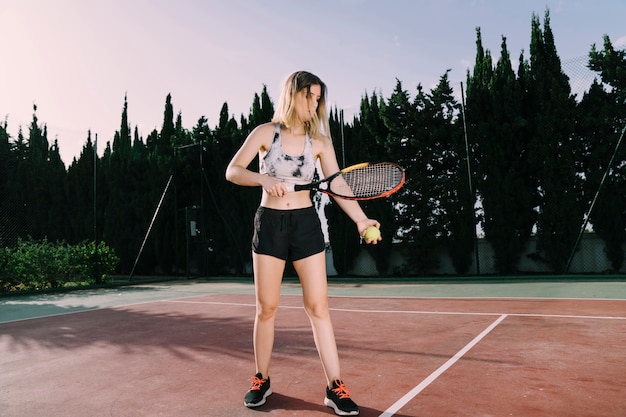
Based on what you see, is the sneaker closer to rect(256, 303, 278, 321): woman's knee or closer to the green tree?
rect(256, 303, 278, 321): woman's knee

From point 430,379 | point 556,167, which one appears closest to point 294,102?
point 430,379

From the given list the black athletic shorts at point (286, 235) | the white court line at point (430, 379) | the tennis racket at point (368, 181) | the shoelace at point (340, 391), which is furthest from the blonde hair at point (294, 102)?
the white court line at point (430, 379)

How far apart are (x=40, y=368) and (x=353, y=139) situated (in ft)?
35.8

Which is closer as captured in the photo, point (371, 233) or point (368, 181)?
point (371, 233)

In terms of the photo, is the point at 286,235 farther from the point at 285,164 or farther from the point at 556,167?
the point at 556,167

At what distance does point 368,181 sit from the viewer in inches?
126

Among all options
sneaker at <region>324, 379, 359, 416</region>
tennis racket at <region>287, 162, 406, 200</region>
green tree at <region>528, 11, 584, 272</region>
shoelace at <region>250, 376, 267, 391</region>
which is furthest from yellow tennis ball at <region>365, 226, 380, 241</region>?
green tree at <region>528, 11, 584, 272</region>

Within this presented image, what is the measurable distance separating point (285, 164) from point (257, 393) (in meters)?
1.36

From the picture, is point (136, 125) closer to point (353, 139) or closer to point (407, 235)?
point (353, 139)

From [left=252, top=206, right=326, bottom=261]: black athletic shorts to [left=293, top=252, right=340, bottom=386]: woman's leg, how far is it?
60 millimetres

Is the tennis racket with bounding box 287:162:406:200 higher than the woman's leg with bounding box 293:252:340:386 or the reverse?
higher

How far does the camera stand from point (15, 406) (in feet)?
10.3

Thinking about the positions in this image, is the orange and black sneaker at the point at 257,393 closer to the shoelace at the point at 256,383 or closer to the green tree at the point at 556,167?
the shoelace at the point at 256,383

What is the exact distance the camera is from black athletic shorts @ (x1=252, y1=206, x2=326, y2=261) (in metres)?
2.85
